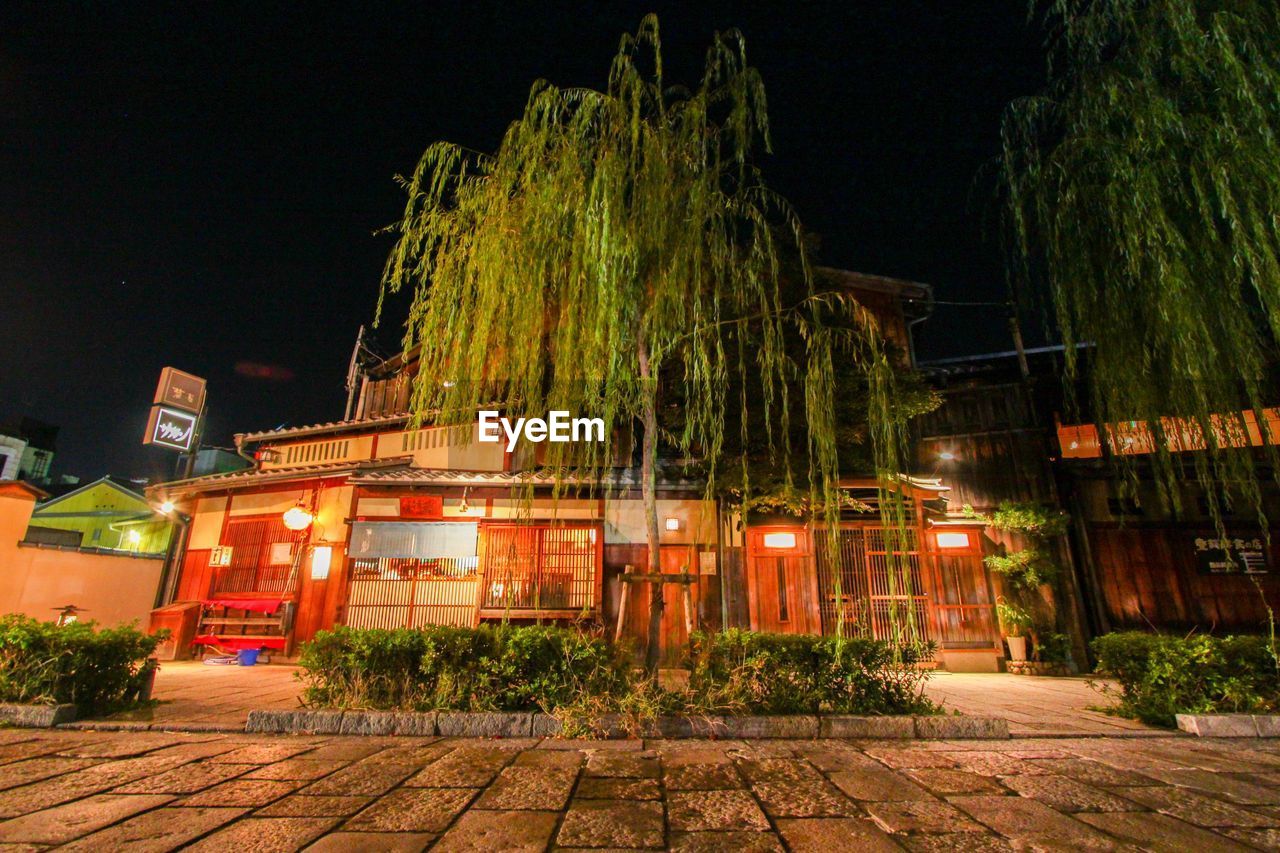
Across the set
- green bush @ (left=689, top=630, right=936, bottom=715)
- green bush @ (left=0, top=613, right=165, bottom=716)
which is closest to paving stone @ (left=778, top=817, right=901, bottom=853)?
green bush @ (left=689, top=630, right=936, bottom=715)

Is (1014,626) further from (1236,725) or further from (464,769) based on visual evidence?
(464,769)

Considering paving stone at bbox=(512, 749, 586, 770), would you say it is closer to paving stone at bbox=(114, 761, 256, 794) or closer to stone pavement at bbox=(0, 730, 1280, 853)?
stone pavement at bbox=(0, 730, 1280, 853)

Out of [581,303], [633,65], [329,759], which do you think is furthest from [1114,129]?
[329,759]

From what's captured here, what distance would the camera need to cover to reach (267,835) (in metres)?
2.69

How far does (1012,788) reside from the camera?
11.7ft

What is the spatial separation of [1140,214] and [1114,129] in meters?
1.07

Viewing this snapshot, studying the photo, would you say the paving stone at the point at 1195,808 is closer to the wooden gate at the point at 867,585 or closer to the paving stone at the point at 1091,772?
the paving stone at the point at 1091,772

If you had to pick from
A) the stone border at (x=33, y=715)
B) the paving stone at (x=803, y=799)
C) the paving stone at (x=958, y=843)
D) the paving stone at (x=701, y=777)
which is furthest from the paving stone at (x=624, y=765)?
the stone border at (x=33, y=715)

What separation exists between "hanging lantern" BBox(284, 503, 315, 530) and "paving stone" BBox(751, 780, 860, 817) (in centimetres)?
1067

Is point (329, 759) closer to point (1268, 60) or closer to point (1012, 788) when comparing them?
point (1012, 788)

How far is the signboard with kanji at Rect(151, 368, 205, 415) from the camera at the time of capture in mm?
15859

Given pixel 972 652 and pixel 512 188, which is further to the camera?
pixel 972 652

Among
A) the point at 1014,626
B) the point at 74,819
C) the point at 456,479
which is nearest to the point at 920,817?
the point at 74,819

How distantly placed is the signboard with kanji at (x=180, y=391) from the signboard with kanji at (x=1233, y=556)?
2645 centimetres
